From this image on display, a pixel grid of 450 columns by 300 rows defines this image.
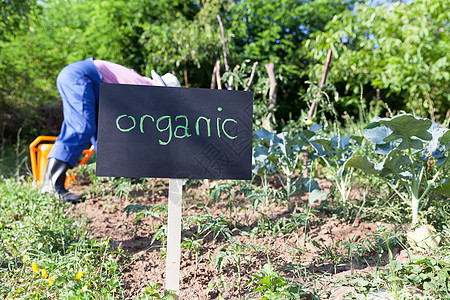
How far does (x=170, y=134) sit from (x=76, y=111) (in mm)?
1586

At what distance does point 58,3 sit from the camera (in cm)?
977

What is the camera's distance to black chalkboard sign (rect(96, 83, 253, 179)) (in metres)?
1.36

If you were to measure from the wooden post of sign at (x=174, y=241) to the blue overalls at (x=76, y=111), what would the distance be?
5.11 feet

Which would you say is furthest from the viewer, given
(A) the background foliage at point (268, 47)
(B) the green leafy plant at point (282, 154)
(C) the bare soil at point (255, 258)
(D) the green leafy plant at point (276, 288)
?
(A) the background foliage at point (268, 47)

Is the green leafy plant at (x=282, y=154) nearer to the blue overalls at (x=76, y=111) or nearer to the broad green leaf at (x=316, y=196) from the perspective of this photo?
the broad green leaf at (x=316, y=196)

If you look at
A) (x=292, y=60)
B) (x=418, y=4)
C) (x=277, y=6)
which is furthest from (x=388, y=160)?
(x=277, y=6)

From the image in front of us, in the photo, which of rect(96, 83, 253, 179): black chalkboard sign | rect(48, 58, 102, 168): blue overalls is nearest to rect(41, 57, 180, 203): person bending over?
rect(48, 58, 102, 168): blue overalls

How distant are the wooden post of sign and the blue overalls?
1.56 meters

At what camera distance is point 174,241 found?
53.0 inches

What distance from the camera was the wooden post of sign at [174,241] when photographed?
1.33 m

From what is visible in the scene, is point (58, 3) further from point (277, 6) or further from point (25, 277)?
point (25, 277)

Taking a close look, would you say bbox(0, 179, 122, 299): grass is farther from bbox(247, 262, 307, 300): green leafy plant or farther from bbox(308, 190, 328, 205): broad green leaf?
bbox(308, 190, 328, 205): broad green leaf

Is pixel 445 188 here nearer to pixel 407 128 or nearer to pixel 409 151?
pixel 409 151

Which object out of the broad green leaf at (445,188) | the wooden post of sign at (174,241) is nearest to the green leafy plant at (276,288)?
the wooden post of sign at (174,241)
